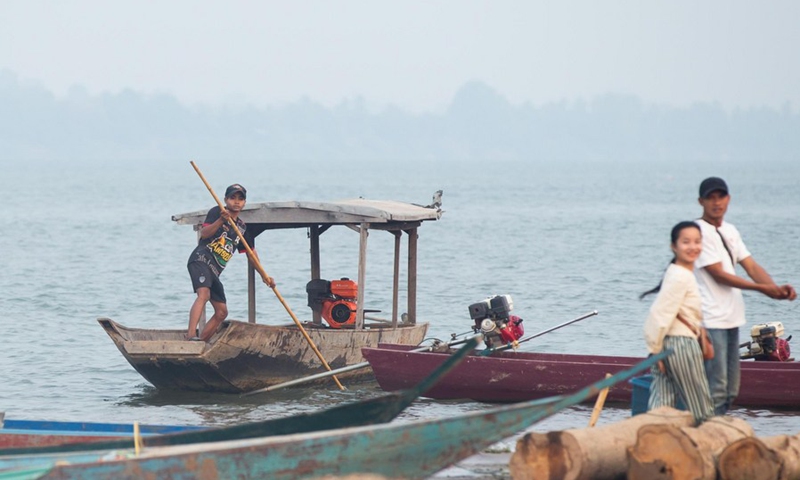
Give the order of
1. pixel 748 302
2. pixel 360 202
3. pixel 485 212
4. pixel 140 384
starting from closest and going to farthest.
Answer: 1. pixel 360 202
2. pixel 140 384
3. pixel 748 302
4. pixel 485 212

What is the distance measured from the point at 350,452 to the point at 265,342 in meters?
5.83

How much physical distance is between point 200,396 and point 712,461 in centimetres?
686

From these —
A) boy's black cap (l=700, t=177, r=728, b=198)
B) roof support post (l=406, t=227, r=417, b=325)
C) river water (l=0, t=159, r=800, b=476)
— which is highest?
boy's black cap (l=700, t=177, r=728, b=198)

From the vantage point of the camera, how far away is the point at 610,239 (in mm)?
45000

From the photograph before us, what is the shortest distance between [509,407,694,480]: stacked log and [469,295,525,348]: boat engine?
461cm

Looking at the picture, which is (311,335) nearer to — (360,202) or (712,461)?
(360,202)

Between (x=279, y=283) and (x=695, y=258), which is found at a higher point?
(x=695, y=258)

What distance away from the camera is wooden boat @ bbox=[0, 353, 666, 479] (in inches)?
259

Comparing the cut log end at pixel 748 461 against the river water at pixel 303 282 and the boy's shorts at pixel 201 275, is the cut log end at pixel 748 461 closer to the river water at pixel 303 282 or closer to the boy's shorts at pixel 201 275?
the river water at pixel 303 282

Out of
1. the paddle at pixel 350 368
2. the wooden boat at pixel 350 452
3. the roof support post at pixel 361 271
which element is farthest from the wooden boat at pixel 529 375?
the wooden boat at pixel 350 452

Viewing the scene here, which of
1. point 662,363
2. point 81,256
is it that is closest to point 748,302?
point 662,363

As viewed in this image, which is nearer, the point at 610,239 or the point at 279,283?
the point at 279,283

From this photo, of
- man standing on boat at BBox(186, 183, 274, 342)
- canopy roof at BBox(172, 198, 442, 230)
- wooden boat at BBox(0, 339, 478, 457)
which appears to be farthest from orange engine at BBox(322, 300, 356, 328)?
wooden boat at BBox(0, 339, 478, 457)

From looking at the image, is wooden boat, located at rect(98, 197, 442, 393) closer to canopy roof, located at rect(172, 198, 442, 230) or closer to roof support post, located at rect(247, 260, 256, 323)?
canopy roof, located at rect(172, 198, 442, 230)
